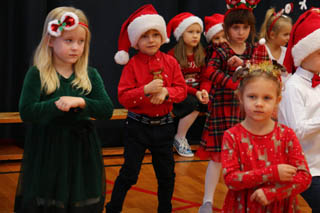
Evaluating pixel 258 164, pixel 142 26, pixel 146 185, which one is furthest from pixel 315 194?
pixel 146 185

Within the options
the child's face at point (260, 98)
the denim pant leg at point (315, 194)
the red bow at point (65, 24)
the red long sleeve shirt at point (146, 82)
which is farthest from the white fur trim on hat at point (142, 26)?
the denim pant leg at point (315, 194)

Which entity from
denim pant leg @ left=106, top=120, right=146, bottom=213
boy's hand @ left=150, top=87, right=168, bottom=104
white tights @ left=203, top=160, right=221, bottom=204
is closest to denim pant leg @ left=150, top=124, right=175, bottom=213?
denim pant leg @ left=106, top=120, right=146, bottom=213

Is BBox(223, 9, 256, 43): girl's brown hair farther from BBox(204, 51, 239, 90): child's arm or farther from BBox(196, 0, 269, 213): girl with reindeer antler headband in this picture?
BBox(204, 51, 239, 90): child's arm

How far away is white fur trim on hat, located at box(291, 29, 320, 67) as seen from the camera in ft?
9.18

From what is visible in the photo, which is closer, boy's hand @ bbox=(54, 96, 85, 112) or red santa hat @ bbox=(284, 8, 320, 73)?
boy's hand @ bbox=(54, 96, 85, 112)

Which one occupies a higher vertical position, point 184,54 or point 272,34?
point 272,34

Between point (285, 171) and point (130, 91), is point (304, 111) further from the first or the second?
point (130, 91)

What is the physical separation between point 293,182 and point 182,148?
10.8 feet

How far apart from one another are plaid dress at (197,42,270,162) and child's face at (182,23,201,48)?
1.51 metres

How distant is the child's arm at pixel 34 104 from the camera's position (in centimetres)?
248

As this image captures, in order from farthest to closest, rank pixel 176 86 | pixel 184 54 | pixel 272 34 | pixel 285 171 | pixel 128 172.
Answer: pixel 272 34
pixel 184 54
pixel 176 86
pixel 128 172
pixel 285 171

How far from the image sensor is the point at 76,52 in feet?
8.64

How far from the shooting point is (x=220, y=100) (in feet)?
12.1

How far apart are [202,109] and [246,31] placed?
7.12 feet
